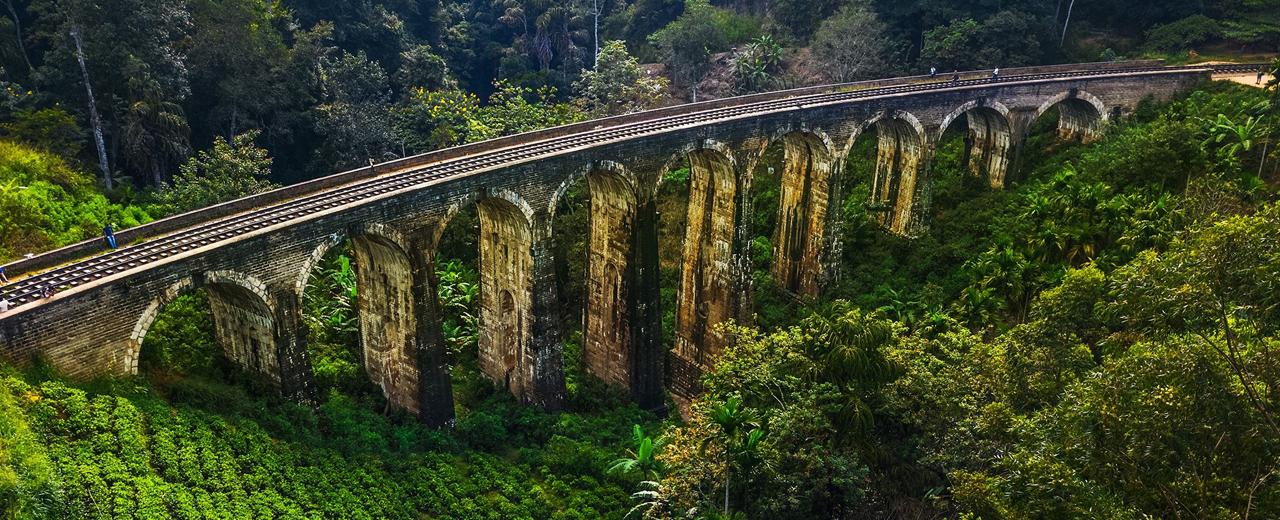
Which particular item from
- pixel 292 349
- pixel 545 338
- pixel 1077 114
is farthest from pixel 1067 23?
pixel 292 349

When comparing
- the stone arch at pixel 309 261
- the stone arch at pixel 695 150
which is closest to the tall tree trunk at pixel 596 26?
the stone arch at pixel 695 150

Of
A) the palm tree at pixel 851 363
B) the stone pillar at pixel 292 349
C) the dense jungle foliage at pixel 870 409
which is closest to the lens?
the dense jungle foliage at pixel 870 409

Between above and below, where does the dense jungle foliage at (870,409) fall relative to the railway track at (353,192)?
below

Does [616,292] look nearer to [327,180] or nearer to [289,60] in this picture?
[327,180]

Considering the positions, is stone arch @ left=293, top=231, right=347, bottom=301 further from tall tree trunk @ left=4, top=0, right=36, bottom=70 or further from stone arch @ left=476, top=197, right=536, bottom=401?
tall tree trunk @ left=4, top=0, right=36, bottom=70

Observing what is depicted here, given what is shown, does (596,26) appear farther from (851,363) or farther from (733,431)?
(733,431)

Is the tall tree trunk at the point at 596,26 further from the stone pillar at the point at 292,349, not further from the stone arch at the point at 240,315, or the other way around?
the stone pillar at the point at 292,349

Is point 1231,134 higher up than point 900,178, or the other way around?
point 1231,134
